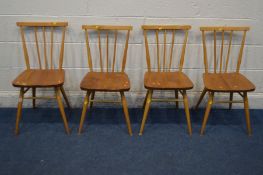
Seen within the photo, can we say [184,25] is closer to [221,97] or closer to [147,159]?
[221,97]

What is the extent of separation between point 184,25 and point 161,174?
4.18 feet

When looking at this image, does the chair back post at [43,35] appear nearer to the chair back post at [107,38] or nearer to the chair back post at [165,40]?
the chair back post at [107,38]

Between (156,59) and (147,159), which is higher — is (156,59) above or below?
above

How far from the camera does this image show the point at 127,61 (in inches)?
112

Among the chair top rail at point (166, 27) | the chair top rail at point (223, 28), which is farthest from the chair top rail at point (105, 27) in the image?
the chair top rail at point (223, 28)

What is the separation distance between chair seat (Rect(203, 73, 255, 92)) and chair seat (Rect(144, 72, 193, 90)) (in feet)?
0.55

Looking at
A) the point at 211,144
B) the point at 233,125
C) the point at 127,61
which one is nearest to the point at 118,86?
the point at 127,61

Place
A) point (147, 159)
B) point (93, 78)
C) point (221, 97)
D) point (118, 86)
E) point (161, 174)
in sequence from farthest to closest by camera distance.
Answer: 1. point (221, 97)
2. point (93, 78)
3. point (118, 86)
4. point (147, 159)
5. point (161, 174)

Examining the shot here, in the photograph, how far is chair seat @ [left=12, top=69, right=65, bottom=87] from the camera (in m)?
2.38

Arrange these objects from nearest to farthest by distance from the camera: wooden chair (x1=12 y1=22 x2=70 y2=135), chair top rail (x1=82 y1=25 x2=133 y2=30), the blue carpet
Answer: the blue carpet
wooden chair (x1=12 y1=22 x2=70 y2=135)
chair top rail (x1=82 y1=25 x2=133 y2=30)

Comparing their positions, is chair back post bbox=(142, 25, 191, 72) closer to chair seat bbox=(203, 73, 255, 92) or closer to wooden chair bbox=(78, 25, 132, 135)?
wooden chair bbox=(78, 25, 132, 135)

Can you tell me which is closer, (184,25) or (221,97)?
(184,25)

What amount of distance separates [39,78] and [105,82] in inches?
20.8

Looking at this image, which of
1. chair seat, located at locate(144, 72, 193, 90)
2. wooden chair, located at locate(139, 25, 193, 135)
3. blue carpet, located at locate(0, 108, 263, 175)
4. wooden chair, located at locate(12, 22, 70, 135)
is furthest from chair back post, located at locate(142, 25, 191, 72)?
wooden chair, located at locate(12, 22, 70, 135)
